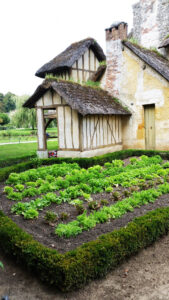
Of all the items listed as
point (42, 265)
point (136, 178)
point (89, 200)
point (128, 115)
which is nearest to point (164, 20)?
point (128, 115)

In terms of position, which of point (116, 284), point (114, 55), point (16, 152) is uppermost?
point (114, 55)

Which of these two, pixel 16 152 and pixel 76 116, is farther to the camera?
pixel 16 152

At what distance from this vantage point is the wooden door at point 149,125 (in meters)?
13.3

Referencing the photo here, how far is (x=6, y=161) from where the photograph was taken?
11.2 meters

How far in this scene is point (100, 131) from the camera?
41.3 ft

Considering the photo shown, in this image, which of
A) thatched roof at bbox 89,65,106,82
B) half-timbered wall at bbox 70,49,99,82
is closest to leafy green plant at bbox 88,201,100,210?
thatched roof at bbox 89,65,106,82

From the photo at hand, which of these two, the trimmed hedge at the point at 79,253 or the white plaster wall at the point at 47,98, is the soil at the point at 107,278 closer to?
the trimmed hedge at the point at 79,253

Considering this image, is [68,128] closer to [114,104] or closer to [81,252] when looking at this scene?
[114,104]

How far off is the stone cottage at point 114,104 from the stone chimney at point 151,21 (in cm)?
236

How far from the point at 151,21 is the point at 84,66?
6203mm

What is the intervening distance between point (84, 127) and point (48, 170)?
3.51 metres

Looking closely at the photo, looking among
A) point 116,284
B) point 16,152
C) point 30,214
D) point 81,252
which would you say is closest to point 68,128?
point 16,152

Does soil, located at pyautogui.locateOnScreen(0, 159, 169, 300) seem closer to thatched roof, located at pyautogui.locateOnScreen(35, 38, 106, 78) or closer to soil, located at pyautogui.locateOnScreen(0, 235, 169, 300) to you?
soil, located at pyautogui.locateOnScreen(0, 235, 169, 300)

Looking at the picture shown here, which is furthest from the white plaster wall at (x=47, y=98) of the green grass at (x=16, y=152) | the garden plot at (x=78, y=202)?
the garden plot at (x=78, y=202)
